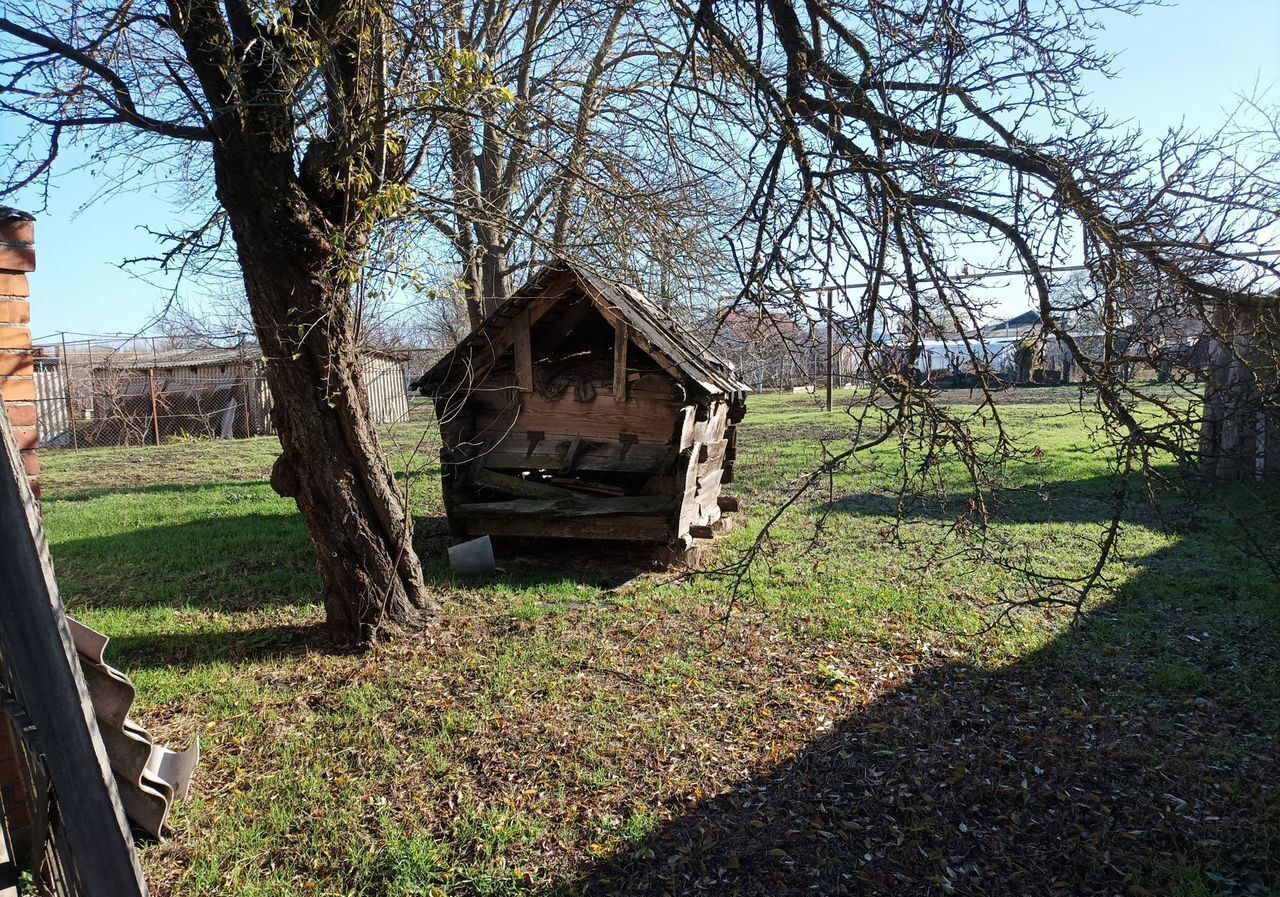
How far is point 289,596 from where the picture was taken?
23.9 feet

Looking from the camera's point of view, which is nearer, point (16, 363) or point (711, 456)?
point (16, 363)

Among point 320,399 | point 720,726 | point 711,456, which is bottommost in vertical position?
point 720,726

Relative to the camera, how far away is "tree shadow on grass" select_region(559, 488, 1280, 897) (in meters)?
3.58

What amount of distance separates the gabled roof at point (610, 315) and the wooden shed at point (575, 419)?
0.7 inches

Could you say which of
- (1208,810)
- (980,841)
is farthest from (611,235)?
(1208,810)

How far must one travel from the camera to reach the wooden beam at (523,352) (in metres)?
8.31

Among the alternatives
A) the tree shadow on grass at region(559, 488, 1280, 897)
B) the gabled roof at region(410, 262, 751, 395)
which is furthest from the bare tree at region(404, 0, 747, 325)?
the tree shadow on grass at region(559, 488, 1280, 897)

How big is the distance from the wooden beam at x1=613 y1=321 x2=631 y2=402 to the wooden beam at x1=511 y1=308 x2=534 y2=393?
921 mm

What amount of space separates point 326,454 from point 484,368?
10.3ft

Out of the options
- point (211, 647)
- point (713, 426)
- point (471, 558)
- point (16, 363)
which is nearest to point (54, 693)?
point (16, 363)

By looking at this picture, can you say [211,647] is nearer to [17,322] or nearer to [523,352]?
[17,322]

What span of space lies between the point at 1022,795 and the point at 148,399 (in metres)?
26.4

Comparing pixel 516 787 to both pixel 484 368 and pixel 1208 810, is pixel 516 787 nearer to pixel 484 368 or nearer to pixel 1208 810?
pixel 1208 810

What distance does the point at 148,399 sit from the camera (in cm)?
2417
